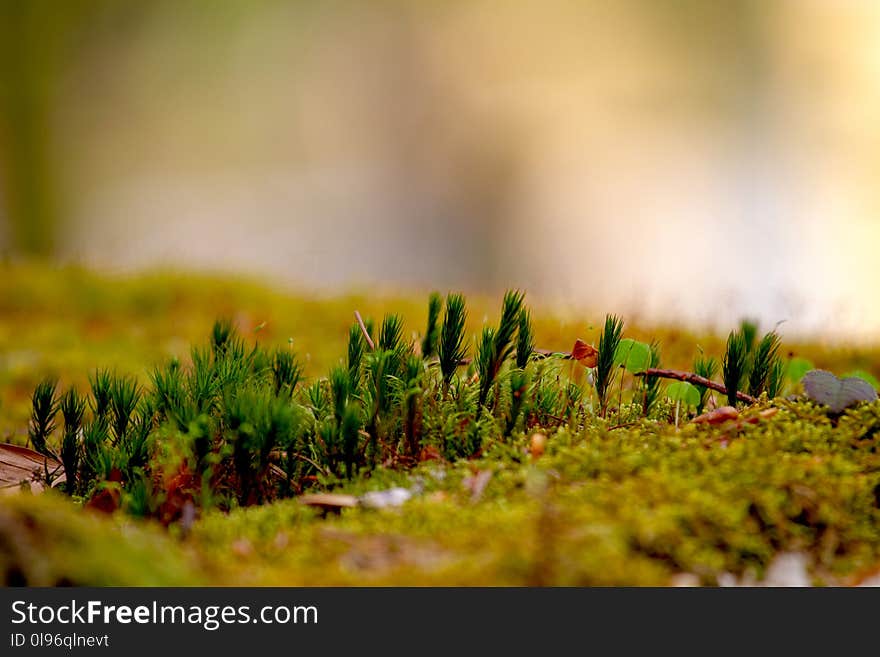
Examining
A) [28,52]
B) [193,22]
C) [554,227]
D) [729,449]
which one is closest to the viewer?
[729,449]

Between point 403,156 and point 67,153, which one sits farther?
point 403,156

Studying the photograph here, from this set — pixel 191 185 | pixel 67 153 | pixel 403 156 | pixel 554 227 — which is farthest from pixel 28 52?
pixel 554 227

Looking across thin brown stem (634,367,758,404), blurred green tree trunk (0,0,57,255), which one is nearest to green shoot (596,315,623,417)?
thin brown stem (634,367,758,404)

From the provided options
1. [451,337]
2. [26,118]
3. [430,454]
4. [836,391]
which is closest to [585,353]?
[451,337]

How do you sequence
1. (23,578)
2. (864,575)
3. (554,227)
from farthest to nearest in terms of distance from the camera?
(554,227)
(864,575)
(23,578)

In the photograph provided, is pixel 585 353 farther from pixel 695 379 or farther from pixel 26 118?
pixel 26 118

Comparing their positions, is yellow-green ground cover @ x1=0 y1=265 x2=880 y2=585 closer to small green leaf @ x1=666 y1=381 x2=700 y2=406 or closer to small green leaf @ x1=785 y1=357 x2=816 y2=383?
small green leaf @ x1=666 y1=381 x2=700 y2=406
